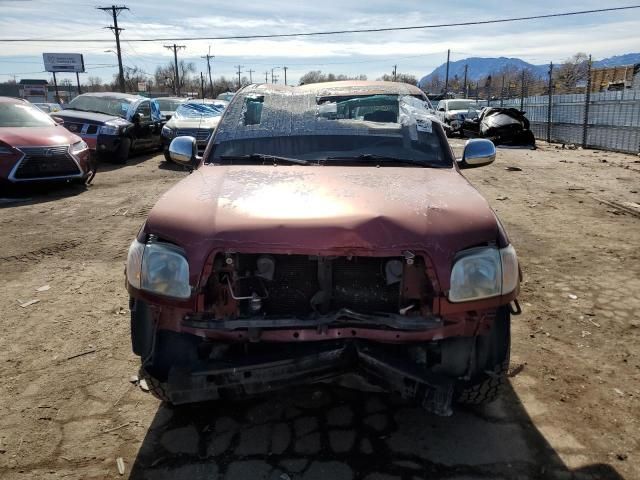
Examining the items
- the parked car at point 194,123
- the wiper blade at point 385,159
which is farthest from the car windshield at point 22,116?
the wiper blade at point 385,159

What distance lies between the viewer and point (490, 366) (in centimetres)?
249

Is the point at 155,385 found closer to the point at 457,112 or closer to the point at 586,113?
the point at 586,113

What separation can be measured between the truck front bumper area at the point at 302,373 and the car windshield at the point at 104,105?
12845 millimetres

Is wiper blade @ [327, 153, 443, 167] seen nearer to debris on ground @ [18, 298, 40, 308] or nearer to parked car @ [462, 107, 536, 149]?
debris on ground @ [18, 298, 40, 308]

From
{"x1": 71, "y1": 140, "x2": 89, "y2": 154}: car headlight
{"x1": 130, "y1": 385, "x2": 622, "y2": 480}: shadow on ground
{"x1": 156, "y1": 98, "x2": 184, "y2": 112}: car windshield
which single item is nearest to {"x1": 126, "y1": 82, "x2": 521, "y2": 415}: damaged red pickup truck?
{"x1": 130, "y1": 385, "x2": 622, "y2": 480}: shadow on ground

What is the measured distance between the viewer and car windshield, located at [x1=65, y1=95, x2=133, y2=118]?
13688mm

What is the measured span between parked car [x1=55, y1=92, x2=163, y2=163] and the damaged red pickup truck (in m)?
11.0

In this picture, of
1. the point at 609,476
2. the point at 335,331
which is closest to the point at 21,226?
the point at 335,331

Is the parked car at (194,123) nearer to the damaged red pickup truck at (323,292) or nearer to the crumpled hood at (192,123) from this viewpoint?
the crumpled hood at (192,123)

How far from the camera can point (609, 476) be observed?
94.9 inches

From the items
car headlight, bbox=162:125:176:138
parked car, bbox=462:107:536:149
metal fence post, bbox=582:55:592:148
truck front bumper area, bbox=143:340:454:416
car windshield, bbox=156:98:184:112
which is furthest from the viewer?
car windshield, bbox=156:98:184:112

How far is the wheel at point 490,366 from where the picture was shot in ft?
7.97

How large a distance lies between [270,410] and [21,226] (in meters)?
5.71

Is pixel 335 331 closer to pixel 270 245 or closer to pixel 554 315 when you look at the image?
pixel 270 245
